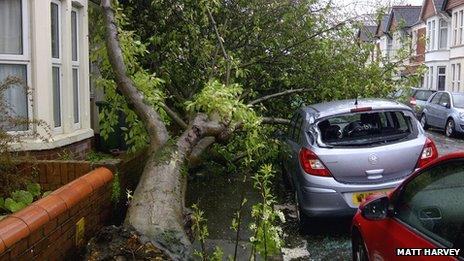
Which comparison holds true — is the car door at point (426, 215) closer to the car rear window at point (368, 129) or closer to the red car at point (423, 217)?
the red car at point (423, 217)

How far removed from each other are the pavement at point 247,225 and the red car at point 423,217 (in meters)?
1.12

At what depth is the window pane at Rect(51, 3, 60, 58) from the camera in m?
6.66

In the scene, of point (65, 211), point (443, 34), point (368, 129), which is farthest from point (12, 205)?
point (443, 34)

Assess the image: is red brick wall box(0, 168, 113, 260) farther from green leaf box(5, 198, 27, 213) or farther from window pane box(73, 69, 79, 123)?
window pane box(73, 69, 79, 123)

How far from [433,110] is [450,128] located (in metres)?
2.07

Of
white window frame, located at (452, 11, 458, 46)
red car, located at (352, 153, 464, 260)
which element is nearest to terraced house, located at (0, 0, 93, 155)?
red car, located at (352, 153, 464, 260)

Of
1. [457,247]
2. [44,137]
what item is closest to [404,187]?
[457,247]

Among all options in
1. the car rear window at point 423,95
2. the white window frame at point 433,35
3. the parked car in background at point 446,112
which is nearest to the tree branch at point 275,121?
the parked car in background at point 446,112

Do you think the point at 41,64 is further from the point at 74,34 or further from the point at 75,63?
the point at 74,34

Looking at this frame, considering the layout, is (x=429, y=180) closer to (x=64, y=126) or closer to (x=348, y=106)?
(x=348, y=106)

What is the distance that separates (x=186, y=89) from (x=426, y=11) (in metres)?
35.4

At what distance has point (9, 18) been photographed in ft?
19.4

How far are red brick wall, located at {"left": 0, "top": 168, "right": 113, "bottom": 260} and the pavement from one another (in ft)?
3.21

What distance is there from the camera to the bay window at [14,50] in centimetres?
589
